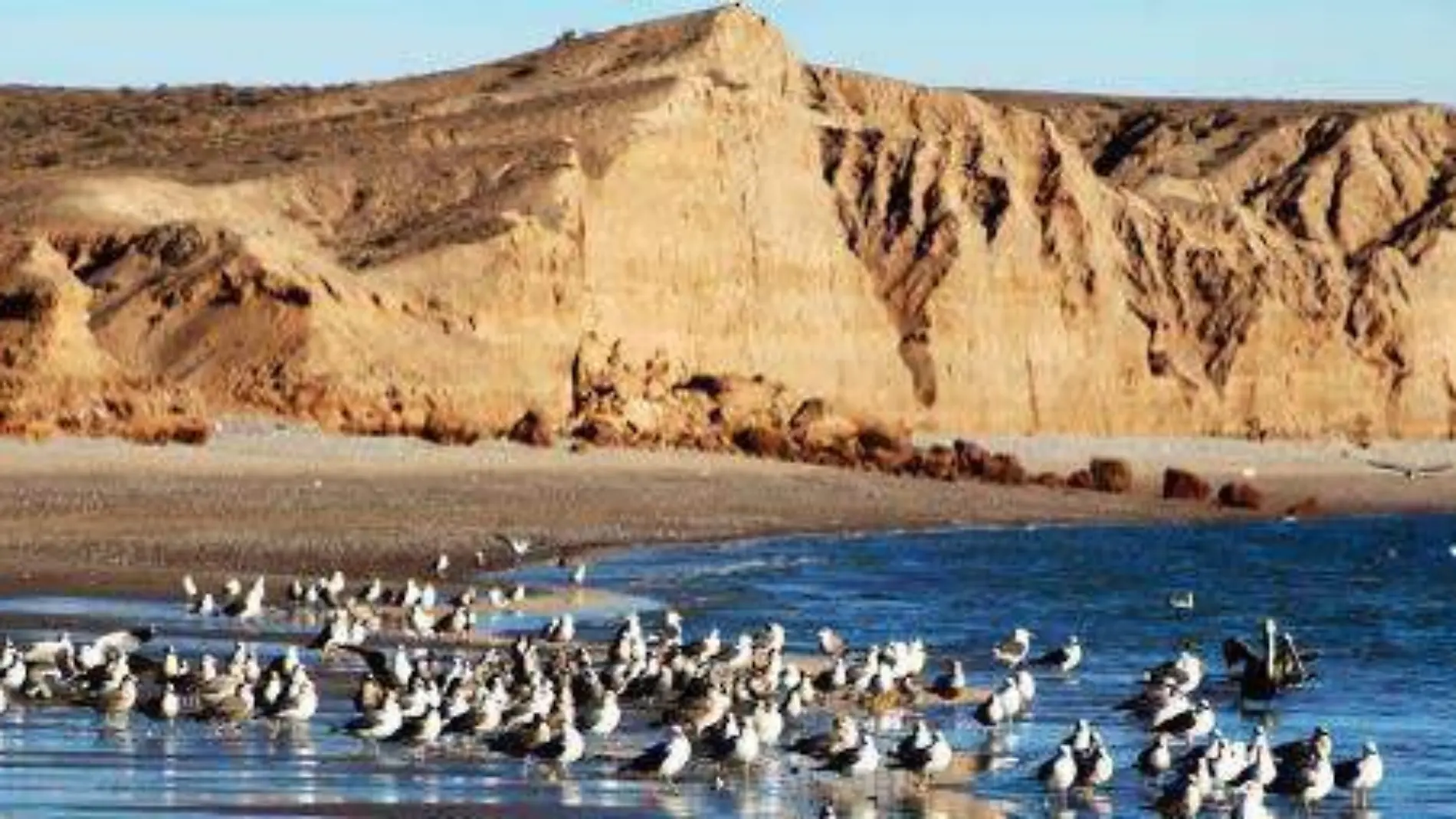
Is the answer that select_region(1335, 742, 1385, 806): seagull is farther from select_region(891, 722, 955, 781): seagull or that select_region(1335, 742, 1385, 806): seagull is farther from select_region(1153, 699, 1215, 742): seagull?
select_region(1153, 699, 1215, 742): seagull

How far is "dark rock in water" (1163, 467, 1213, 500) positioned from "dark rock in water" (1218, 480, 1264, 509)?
1.43 ft

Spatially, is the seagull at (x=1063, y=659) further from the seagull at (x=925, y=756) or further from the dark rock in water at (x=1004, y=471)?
the dark rock in water at (x=1004, y=471)

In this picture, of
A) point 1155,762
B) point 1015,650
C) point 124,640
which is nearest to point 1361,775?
point 1155,762

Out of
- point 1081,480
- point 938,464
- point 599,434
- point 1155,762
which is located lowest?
point 1155,762

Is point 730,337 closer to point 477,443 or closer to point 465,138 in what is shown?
point 465,138

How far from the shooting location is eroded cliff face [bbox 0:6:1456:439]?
6469 cm

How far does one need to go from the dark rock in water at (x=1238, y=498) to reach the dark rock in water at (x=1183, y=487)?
1.43 ft

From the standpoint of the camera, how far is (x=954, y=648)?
3606cm

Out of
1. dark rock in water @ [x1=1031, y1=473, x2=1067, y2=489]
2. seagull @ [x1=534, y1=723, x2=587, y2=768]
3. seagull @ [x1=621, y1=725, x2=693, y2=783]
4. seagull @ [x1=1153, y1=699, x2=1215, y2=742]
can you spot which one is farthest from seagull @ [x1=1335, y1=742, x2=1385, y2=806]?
dark rock in water @ [x1=1031, y1=473, x2=1067, y2=489]

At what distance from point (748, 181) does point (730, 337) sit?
17.1ft

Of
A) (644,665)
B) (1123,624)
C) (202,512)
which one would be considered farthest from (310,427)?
(644,665)

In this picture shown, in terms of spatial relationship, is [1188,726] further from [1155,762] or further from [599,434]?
[599,434]

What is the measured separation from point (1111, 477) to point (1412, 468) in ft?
75.7

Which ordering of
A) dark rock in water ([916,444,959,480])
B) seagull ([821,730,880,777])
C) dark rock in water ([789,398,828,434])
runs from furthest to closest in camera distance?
1. dark rock in water ([916,444,959,480])
2. dark rock in water ([789,398,828,434])
3. seagull ([821,730,880,777])
